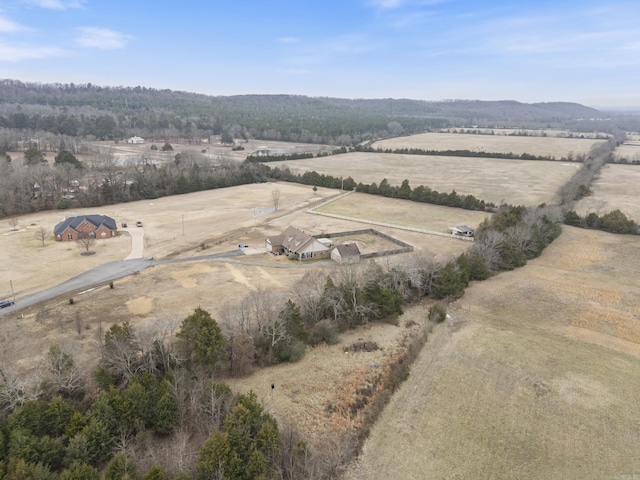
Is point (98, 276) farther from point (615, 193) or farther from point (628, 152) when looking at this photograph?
point (628, 152)

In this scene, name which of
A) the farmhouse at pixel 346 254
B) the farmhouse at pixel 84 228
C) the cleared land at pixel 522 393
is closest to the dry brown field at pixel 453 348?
the cleared land at pixel 522 393

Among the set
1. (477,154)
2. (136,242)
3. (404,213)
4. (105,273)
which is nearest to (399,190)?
(404,213)

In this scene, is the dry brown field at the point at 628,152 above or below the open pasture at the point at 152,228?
above

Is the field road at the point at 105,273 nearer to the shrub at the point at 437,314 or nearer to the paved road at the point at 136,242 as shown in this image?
the paved road at the point at 136,242

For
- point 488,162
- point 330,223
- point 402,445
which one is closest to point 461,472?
point 402,445

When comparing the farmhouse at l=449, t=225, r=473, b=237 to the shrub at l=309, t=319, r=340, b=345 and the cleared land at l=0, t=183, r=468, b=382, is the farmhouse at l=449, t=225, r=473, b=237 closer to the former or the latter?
the cleared land at l=0, t=183, r=468, b=382

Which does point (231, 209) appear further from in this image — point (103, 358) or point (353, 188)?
point (103, 358)

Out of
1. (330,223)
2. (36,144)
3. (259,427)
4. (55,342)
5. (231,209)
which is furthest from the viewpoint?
(36,144)
